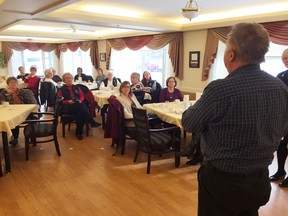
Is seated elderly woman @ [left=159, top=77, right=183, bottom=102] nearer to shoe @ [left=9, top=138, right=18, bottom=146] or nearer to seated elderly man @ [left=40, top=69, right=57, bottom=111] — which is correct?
shoe @ [left=9, top=138, right=18, bottom=146]

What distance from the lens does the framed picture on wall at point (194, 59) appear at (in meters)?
5.89

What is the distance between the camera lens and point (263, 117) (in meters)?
1.04

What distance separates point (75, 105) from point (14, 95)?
3.30 feet

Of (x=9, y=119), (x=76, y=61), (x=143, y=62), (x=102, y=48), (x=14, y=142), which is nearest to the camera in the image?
(x=9, y=119)

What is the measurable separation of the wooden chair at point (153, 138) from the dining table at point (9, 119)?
4.75 feet

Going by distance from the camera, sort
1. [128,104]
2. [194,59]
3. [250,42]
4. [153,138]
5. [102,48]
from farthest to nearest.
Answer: [102,48]
[194,59]
[128,104]
[153,138]
[250,42]

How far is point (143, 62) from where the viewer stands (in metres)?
8.02

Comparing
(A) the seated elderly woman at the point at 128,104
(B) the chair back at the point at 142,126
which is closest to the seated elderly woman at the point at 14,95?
(A) the seated elderly woman at the point at 128,104

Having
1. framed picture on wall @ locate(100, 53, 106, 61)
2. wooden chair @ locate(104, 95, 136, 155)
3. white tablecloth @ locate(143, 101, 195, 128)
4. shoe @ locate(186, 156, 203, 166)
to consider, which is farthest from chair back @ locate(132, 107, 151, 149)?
framed picture on wall @ locate(100, 53, 106, 61)

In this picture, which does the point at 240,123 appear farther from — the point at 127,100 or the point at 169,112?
the point at 127,100

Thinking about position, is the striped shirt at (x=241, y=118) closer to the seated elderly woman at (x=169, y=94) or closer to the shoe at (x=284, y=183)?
the shoe at (x=284, y=183)

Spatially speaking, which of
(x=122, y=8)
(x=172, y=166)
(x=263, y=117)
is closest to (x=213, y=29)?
(x=122, y=8)

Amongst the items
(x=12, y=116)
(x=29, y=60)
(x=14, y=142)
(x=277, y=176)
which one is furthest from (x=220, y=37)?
(x=29, y=60)

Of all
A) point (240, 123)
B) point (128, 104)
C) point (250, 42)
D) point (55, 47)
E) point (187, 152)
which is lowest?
point (187, 152)
